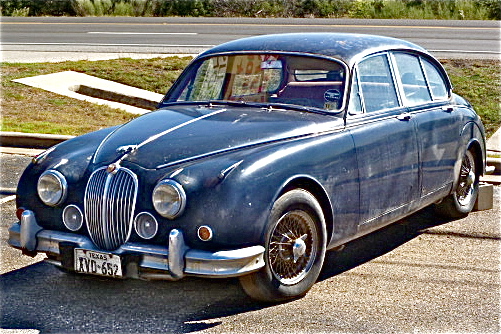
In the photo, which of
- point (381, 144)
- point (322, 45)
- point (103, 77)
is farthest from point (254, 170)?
point (103, 77)

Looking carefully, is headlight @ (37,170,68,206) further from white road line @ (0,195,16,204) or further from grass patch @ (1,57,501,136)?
grass patch @ (1,57,501,136)

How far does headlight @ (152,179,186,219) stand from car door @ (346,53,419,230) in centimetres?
152

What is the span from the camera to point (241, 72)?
688cm

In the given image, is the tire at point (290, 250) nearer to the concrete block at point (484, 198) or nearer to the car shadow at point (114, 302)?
the car shadow at point (114, 302)

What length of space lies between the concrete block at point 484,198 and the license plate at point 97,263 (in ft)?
13.6

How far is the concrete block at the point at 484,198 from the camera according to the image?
8250 mm

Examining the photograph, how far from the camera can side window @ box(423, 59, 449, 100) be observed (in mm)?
7637

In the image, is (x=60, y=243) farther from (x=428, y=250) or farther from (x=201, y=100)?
(x=428, y=250)

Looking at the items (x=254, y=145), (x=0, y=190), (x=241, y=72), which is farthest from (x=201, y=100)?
(x=0, y=190)

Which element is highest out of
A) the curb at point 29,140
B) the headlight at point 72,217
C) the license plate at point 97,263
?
the headlight at point 72,217

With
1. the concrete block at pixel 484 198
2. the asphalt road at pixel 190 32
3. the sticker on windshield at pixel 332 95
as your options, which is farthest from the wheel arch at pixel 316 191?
the asphalt road at pixel 190 32

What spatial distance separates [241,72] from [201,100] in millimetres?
389

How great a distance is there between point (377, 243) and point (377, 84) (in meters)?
1.33

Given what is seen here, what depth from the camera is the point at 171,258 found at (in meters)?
5.18
